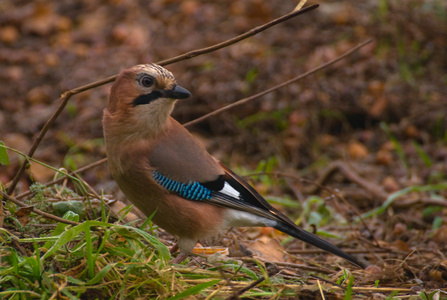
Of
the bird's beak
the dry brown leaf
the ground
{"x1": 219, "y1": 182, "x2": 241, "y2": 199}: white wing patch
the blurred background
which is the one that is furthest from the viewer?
the blurred background

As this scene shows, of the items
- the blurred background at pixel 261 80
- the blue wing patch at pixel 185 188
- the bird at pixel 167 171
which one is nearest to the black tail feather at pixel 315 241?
the bird at pixel 167 171

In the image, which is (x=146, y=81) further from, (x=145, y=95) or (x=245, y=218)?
(x=245, y=218)

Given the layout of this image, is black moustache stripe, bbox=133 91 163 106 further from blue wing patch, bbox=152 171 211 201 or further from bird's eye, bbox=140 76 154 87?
blue wing patch, bbox=152 171 211 201

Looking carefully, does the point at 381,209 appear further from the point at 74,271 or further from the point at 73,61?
the point at 73,61

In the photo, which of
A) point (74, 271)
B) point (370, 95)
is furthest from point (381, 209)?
point (74, 271)

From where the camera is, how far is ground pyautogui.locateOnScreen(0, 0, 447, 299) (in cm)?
485

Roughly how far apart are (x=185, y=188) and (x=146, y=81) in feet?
2.01

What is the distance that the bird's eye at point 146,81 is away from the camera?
3.21m

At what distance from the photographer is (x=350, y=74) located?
6.92 m

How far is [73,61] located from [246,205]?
16.4 ft

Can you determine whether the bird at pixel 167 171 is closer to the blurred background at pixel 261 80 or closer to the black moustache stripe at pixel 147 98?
the black moustache stripe at pixel 147 98

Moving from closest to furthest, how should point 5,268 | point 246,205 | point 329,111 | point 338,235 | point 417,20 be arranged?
point 5,268 < point 246,205 < point 338,235 < point 329,111 < point 417,20

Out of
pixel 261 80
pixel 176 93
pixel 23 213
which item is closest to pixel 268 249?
pixel 176 93

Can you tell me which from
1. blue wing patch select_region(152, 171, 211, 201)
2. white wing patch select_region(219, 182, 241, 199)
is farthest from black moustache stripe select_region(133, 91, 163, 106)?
white wing patch select_region(219, 182, 241, 199)
